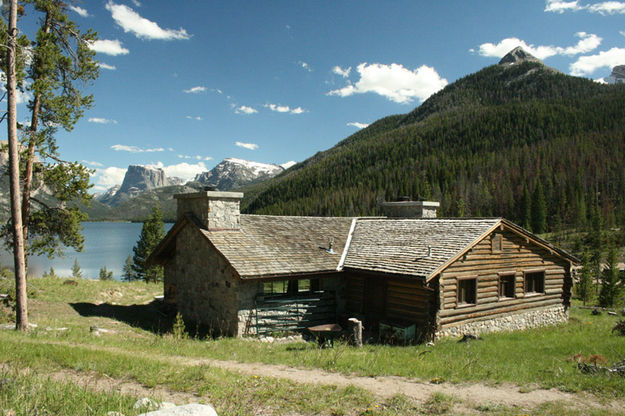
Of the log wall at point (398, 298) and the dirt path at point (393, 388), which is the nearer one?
the dirt path at point (393, 388)

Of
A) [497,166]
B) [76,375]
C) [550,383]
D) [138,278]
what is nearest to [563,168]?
[497,166]

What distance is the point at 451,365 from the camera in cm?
1059

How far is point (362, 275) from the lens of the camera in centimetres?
1745

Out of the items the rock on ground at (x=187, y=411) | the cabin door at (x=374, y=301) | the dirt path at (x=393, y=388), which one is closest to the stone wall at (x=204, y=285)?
the dirt path at (x=393, y=388)

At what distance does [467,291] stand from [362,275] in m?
4.51

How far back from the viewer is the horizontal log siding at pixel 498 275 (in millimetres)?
15797

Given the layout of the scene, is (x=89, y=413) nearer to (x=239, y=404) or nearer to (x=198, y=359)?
(x=239, y=404)

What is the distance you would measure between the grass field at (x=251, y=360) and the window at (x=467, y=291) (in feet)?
5.96

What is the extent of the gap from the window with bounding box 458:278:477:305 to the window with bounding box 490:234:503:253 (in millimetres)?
1826

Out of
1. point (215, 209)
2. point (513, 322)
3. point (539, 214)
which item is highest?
point (539, 214)

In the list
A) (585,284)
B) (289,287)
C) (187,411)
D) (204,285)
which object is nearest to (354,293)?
(289,287)

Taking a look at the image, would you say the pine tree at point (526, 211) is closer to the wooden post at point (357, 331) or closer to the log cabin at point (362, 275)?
the log cabin at point (362, 275)

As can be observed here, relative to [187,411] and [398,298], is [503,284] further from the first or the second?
[187,411]

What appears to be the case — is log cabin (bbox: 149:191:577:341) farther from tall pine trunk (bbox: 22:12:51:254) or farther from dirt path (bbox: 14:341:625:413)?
tall pine trunk (bbox: 22:12:51:254)
